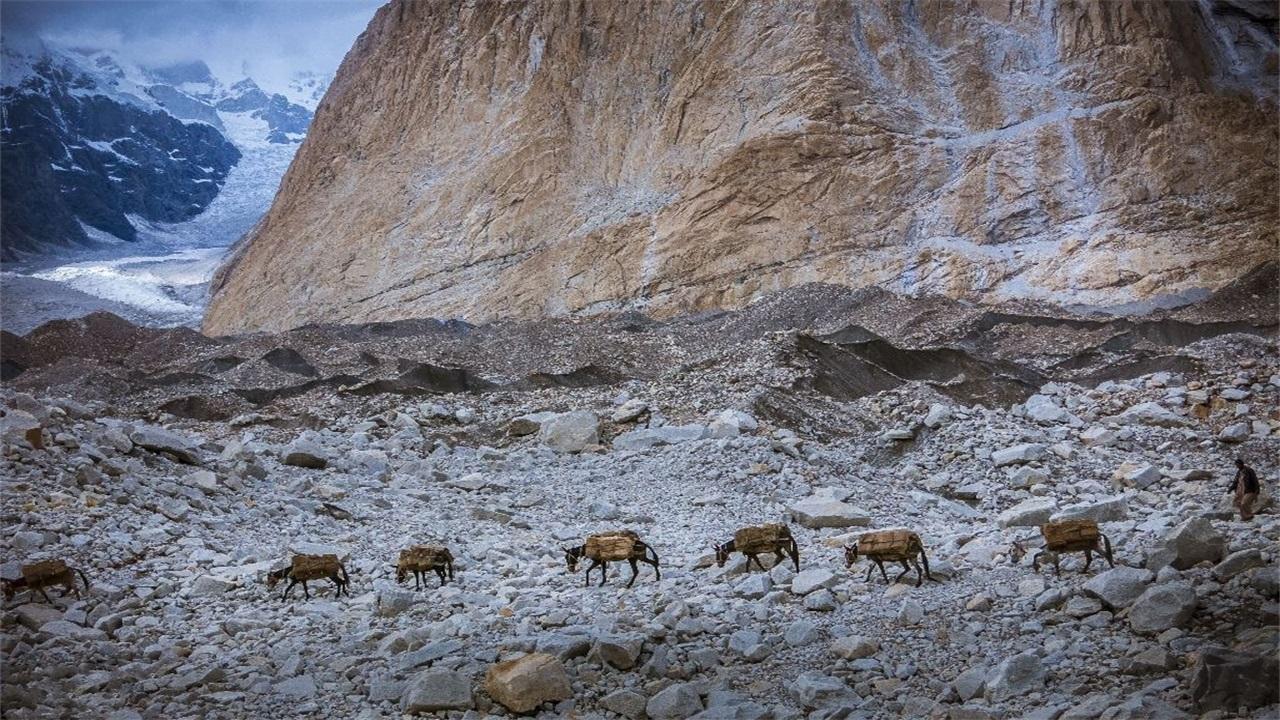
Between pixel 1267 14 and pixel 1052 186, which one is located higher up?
pixel 1267 14

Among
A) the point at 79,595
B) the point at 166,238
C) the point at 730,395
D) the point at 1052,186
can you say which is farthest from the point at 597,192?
the point at 166,238

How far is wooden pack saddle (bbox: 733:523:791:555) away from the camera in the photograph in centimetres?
734

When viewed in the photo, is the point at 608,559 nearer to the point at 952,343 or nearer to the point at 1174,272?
the point at 952,343

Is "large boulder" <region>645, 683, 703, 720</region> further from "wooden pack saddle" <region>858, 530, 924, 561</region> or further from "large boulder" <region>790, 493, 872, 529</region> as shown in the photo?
"large boulder" <region>790, 493, 872, 529</region>

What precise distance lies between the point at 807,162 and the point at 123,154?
266 feet

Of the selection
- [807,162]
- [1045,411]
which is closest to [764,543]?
[1045,411]

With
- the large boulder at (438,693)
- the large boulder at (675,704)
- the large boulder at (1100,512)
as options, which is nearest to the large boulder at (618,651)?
the large boulder at (675,704)

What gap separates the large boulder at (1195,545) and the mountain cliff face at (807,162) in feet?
77.6

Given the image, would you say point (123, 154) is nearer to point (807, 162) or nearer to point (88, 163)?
point (88, 163)

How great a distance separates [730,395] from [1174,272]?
18.0 metres

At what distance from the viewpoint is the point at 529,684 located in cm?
502

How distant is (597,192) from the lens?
38875mm

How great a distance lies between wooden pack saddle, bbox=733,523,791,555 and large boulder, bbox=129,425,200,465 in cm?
741

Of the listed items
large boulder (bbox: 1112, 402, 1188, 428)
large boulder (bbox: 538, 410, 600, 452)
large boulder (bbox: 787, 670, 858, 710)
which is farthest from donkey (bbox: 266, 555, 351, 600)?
large boulder (bbox: 1112, 402, 1188, 428)
